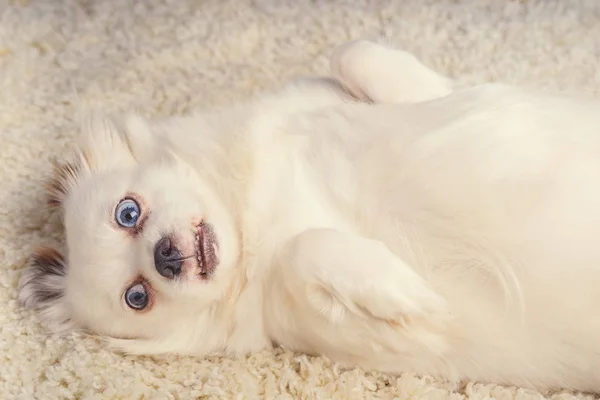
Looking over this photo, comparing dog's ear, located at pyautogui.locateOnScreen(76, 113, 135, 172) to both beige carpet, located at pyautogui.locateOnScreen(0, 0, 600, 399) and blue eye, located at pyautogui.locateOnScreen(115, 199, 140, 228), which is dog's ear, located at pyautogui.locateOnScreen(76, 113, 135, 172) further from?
beige carpet, located at pyautogui.locateOnScreen(0, 0, 600, 399)

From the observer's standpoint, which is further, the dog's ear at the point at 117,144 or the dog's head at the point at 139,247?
the dog's ear at the point at 117,144

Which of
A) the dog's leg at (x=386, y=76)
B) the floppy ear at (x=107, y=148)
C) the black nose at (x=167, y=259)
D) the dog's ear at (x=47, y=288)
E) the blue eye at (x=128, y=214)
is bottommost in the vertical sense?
the dog's ear at (x=47, y=288)

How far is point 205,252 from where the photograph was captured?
1728 mm

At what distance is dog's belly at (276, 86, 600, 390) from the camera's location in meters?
1.58

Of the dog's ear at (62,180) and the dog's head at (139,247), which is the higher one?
the dog's ear at (62,180)

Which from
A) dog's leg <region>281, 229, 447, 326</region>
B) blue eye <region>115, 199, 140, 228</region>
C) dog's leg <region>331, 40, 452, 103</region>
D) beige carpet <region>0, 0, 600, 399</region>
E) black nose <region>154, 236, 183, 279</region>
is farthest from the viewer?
beige carpet <region>0, 0, 600, 399</region>

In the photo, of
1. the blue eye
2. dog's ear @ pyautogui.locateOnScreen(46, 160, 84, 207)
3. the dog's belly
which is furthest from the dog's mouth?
dog's ear @ pyautogui.locateOnScreen(46, 160, 84, 207)

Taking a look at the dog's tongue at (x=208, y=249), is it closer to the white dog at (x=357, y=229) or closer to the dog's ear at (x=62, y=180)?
the white dog at (x=357, y=229)

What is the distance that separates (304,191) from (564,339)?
2.24 feet

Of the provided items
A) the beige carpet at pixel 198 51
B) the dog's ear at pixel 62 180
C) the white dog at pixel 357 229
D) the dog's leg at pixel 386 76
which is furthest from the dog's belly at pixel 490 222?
the beige carpet at pixel 198 51

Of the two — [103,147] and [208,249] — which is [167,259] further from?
[103,147]

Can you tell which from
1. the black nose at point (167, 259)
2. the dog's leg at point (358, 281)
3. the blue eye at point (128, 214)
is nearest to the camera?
the dog's leg at point (358, 281)

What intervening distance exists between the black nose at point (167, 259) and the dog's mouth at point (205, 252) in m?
0.05

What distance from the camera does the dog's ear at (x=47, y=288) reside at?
2.02 metres
